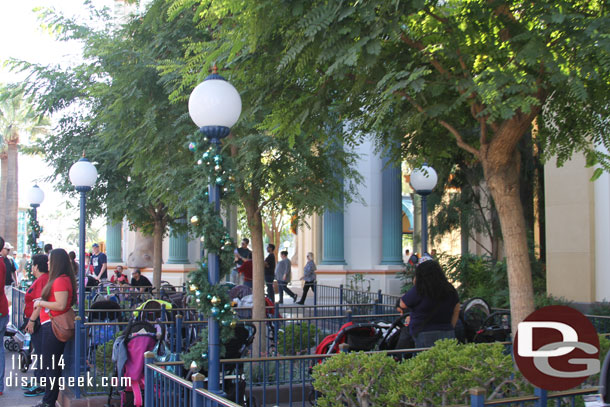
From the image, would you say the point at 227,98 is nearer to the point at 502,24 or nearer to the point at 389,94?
the point at 389,94

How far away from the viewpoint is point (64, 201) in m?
22.2

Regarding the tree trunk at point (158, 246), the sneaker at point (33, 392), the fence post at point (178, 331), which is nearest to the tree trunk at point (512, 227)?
the fence post at point (178, 331)

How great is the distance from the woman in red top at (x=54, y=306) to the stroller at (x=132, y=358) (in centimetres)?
82

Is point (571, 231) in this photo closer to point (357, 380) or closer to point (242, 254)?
point (242, 254)

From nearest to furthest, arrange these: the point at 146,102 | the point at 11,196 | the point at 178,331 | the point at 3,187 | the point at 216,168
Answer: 1. the point at 216,168
2. the point at 178,331
3. the point at 146,102
4. the point at 11,196
5. the point at 3,187

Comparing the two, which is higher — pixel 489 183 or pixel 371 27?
Result: pixel 371 27

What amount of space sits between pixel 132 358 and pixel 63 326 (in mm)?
1016

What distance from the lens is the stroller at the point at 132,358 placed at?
26.7 feet

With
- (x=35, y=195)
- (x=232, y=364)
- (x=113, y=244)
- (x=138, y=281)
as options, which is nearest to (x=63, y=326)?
(x=232, y=364)

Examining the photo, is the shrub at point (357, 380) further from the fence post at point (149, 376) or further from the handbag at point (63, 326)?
the handbag at point (63, 326)

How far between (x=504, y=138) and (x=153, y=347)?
4910mm

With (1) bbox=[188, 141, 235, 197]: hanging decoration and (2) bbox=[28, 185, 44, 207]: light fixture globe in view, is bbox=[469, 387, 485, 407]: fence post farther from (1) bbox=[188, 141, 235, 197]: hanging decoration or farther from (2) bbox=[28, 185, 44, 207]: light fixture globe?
(2) bbox=[28, 185, 44, 207]: light fixture globe

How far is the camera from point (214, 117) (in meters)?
5.88

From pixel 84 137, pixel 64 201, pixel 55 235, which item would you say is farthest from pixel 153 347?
pixel 55 235
